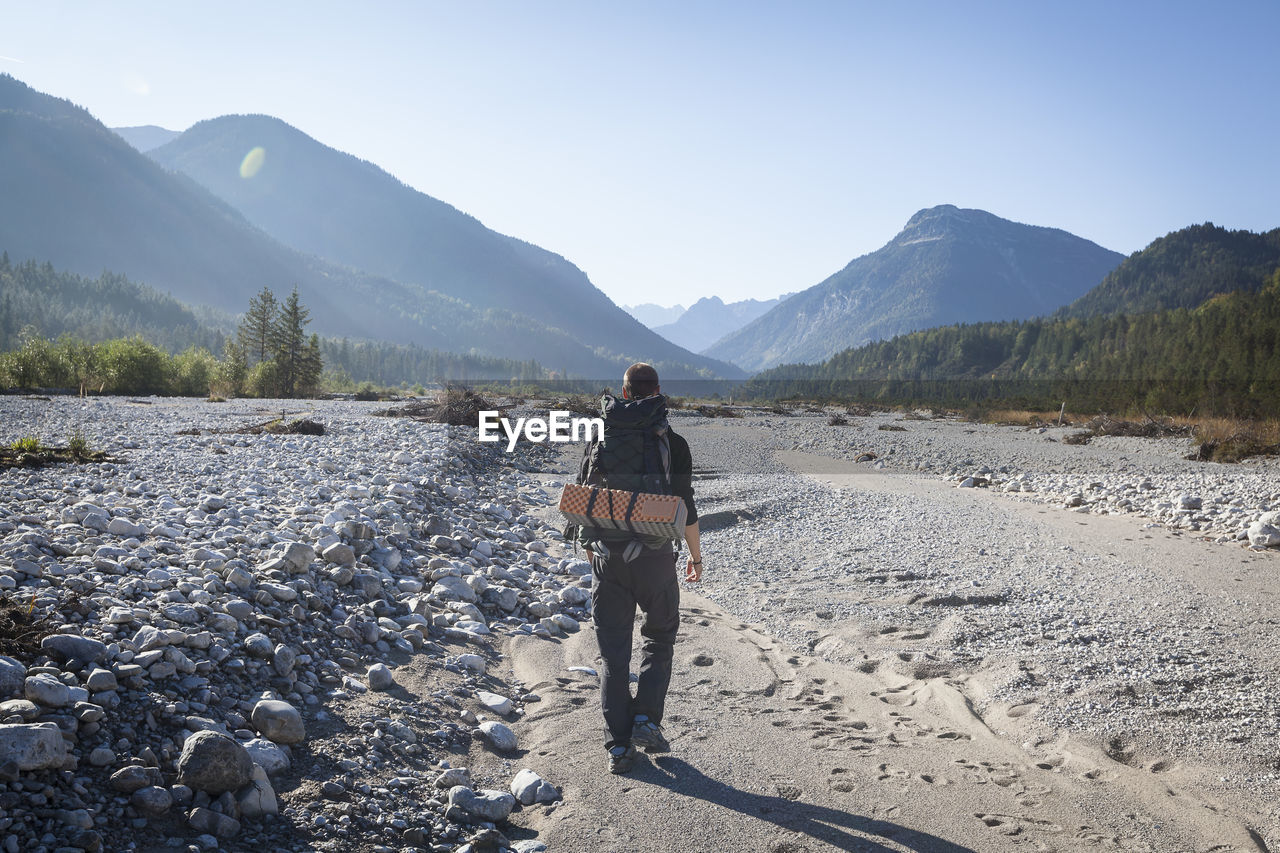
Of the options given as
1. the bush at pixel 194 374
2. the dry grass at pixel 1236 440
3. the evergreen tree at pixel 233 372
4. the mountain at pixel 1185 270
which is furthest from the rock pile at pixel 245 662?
the mountain at pixel 1185 270

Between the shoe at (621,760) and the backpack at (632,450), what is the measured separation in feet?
4.12

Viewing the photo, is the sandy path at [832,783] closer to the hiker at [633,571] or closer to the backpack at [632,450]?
the hiker at [633,571]

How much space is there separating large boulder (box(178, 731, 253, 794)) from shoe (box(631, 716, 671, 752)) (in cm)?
224

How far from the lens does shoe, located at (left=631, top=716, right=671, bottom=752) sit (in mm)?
4544

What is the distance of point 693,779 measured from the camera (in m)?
4.26

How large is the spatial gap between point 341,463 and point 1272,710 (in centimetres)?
1255

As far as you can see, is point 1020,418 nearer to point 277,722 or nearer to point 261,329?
point 277,722

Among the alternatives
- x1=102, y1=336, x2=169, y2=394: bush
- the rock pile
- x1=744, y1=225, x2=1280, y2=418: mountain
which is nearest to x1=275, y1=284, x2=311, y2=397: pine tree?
x1=102, y1=336, x2=169, y2=394: bush

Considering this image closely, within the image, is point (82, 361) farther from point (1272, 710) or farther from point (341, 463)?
point (1272, 710)

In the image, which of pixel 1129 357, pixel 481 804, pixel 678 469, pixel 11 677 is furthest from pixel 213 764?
pixel 1129 357

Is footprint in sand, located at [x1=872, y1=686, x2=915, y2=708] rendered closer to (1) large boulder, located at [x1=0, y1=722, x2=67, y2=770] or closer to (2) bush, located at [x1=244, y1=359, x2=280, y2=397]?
(1) large boulder, located at [x1=0, y1=722, x2=67, y2=770]

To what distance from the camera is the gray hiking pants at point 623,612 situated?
439 cm

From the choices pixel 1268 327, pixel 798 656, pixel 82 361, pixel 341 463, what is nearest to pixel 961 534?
pixel 798 656

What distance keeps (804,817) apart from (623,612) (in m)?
1.55
